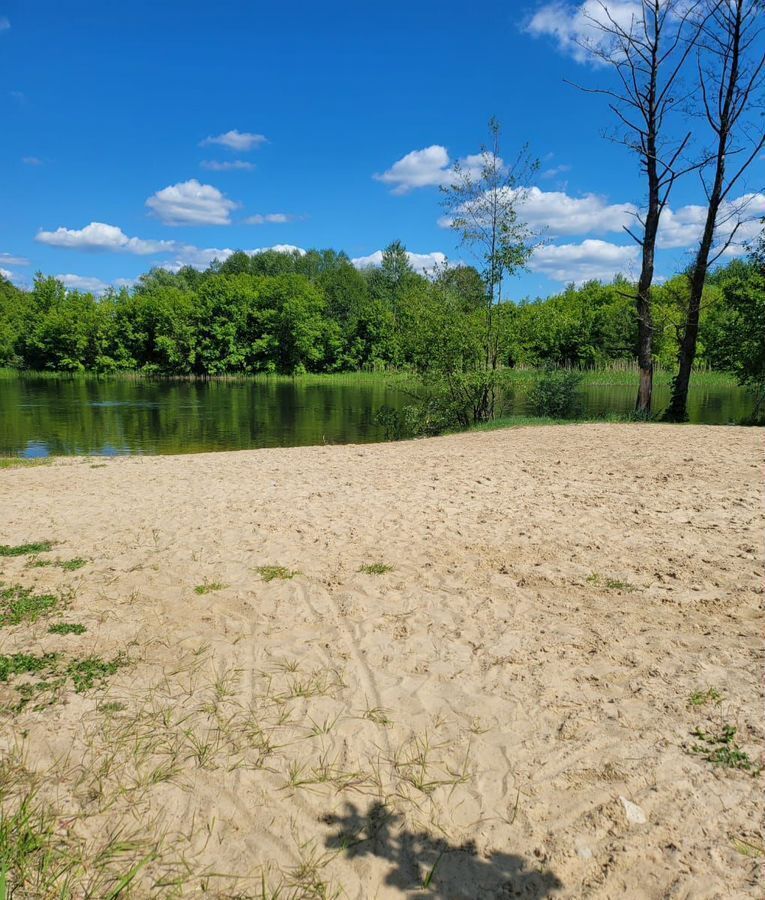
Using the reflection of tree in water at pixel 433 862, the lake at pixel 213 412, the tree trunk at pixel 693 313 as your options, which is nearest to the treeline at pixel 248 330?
the lake at pixel 213 412

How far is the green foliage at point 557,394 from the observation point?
Result: 77.5ft

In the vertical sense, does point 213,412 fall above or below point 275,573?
below

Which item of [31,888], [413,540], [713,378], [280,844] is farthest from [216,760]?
[713,378]

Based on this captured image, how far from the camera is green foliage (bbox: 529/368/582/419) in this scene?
77.5ft

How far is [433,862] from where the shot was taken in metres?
3.05

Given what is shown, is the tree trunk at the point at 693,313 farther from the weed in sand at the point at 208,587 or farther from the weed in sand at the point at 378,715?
the weed in sand at the point at 378,715

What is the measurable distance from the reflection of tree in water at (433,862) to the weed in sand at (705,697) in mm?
1956

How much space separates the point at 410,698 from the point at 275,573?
2764 mm

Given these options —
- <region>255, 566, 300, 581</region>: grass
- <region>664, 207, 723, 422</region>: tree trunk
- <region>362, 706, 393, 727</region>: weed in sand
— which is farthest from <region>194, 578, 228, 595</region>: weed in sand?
<region>664, 207, 723, 422</region>: tree trunk

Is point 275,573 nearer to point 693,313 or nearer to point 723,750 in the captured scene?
point 723,750

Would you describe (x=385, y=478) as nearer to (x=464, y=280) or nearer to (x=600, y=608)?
(x=600, y=608)

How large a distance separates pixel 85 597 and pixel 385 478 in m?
6.25

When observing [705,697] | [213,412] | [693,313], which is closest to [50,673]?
[705,697]

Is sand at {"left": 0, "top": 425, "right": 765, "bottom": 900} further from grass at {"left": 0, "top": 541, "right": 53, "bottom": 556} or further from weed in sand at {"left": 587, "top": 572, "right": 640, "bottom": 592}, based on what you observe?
grass at {"left": 0, "top": 541, "right": 53, "bottom": 556}
